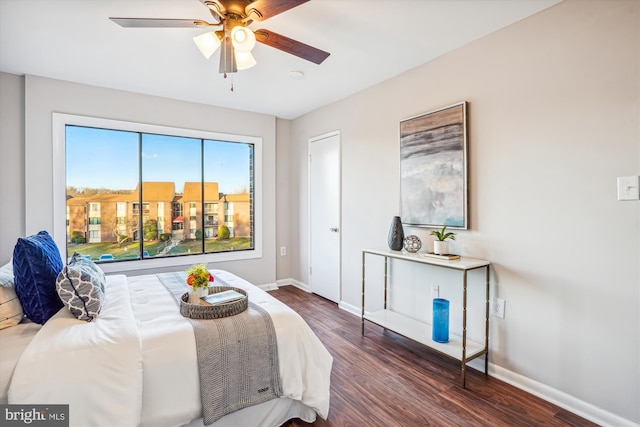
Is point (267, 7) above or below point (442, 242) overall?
above

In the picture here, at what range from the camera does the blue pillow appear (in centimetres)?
160

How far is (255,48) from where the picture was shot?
2.57 meters

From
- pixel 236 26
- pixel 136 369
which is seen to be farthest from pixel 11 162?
pixel 136 369

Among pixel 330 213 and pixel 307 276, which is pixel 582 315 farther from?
pixel 307 276

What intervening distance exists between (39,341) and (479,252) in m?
2.72

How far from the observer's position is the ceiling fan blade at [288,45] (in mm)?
1854

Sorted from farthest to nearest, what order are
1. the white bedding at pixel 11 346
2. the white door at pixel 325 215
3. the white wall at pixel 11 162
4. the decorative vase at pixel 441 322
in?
the white door at pixel 325 215
the white wall at pixel 11 162
the decorative vase at pixel 441 322
the white bedding at pixel 11 346

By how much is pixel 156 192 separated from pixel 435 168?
3263mm

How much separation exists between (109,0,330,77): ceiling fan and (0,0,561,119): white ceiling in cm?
34

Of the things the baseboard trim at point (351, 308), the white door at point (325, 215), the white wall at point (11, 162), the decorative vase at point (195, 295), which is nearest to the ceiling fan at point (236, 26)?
the decorative vase at point (195, 295)

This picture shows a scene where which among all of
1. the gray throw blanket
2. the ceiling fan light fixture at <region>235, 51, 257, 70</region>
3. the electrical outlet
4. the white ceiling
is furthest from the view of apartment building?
the electrical outlet

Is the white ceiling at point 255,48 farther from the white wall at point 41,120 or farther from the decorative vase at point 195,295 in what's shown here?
the decorative vase at point 195,295

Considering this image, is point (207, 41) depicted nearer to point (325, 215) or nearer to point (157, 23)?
point (157, 23)

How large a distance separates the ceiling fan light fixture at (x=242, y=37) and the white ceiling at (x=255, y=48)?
503 millimetres
